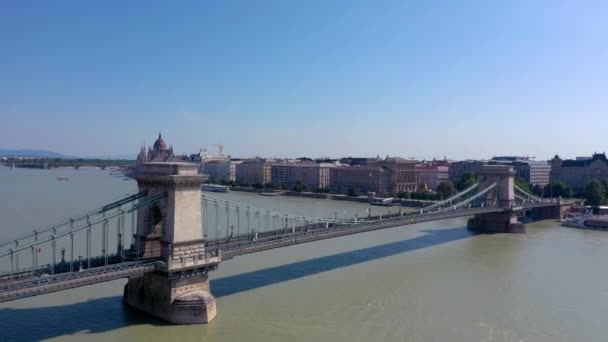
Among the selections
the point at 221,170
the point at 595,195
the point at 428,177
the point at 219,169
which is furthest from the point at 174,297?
the point at 219,169

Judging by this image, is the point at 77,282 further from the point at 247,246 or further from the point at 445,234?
the point at 445,234

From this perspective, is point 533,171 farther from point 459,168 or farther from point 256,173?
point 256,173

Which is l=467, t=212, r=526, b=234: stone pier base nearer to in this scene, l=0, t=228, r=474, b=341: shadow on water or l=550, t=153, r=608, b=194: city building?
l=0, t=228, r=474, b=341: shadow on water

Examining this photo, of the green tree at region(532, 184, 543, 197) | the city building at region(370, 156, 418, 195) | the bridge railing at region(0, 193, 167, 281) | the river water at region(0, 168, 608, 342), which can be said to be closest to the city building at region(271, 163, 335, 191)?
the city building at region(370, 156, 418, 195)

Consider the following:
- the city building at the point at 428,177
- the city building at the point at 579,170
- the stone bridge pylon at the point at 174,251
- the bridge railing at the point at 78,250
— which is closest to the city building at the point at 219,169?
the city building at the point at 428,177

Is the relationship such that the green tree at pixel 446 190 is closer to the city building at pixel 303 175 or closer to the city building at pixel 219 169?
the city building at pixel 303 175

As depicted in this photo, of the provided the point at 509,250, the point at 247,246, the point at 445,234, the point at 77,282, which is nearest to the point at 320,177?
the point at 445,234
